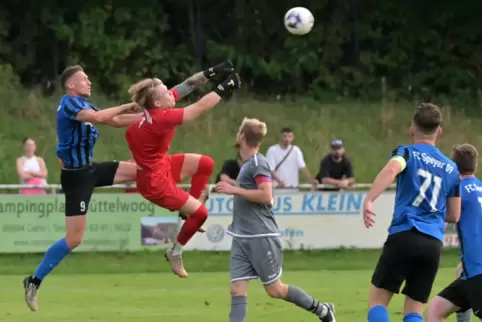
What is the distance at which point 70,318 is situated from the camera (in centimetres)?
1121

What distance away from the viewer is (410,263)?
7.82 m

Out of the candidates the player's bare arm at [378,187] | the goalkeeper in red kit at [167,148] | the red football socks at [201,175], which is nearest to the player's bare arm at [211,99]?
the goalkeeper in red kit at [167,148]

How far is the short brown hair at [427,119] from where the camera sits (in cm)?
784

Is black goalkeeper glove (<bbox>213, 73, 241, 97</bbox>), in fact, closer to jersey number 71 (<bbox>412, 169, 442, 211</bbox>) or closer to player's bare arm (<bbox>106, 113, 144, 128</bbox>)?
player's bare arm (<bbox>106, 113, 144, 128</bbox>)

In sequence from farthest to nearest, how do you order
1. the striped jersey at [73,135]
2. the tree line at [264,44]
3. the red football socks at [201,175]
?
the tree line at [264,44] → the red football socks at [201,175] → the striped jersey at [73,135]

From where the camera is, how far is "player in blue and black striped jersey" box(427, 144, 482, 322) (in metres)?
8.35

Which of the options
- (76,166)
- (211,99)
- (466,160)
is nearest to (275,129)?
(76,166)

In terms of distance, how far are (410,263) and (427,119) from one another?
1.03m

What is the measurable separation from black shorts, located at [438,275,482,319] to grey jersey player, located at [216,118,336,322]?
1.60m

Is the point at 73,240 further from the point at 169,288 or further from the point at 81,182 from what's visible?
the point at 169,288

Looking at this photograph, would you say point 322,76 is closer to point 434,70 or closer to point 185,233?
point 434,70

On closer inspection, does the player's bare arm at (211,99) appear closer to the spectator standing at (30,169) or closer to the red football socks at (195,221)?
the red football socks at (195,221)

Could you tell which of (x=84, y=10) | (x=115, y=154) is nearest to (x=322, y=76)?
(x=84, y=10)

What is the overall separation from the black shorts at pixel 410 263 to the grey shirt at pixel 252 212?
5.66 feet
